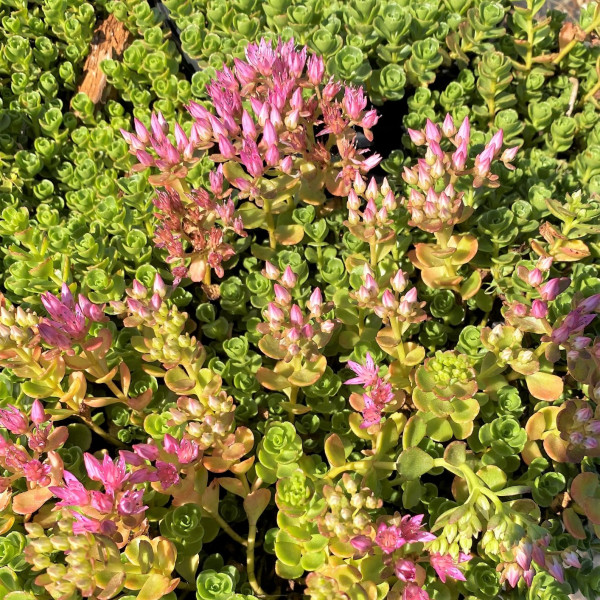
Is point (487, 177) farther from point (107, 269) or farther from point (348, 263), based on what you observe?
point (107, 269)

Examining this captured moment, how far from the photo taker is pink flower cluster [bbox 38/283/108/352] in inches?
64.2

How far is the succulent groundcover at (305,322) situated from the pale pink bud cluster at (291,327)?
1cm

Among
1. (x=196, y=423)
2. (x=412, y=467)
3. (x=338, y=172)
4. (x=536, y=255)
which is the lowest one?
(x=412, y=467)

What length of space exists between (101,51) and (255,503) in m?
2.22

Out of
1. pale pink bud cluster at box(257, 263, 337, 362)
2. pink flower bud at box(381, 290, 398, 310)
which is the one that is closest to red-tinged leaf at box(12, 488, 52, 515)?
pale pink bud cluster at box(257, 263, 337, 362)

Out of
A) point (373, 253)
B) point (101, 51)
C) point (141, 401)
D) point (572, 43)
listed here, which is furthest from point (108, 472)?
point (572, 43)

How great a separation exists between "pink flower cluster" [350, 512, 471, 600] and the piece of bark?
87.7 inches

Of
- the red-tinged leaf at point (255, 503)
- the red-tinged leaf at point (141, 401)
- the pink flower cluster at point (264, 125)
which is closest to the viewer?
the red-tinged leaf at point (255, 503)

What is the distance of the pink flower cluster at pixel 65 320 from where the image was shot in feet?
5.35

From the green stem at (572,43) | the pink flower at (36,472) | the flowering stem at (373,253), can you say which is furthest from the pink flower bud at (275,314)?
the green stem at (572,43)

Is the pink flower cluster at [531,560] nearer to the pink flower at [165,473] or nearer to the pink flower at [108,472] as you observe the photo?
the pink flower at [165,473]

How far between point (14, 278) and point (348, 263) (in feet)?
3.55

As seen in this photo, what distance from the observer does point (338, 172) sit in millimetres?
2156

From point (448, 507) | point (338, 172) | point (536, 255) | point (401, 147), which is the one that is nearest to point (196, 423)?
point (448, 507)
